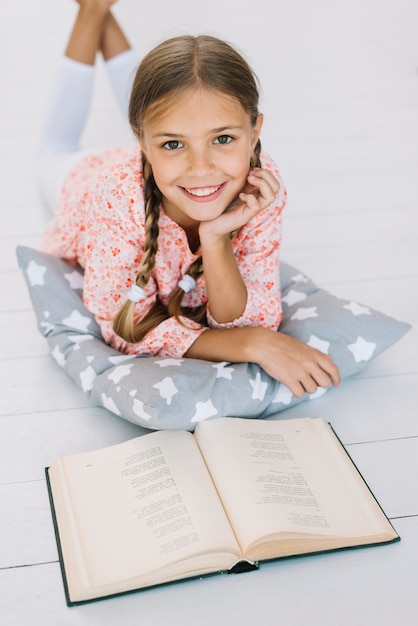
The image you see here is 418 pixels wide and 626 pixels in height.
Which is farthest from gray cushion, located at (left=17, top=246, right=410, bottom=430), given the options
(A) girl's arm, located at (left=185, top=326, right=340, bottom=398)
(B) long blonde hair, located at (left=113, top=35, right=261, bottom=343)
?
(B) long blonde hair, located at (left=113, top=35, right=261, bottom=343)

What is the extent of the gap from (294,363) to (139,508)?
37 centimetres

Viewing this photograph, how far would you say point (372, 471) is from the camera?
118cm

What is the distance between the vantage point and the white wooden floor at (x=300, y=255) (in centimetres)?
97

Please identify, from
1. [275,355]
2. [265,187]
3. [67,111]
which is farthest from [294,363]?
[67,111]

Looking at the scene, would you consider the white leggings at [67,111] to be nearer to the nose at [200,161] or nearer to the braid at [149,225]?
the braid at [149,225]

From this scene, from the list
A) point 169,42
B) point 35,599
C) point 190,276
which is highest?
point 169,42

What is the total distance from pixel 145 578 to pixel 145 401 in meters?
0.29

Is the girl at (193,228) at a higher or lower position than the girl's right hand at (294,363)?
higher

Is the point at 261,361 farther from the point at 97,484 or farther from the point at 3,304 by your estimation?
the point at 3,304

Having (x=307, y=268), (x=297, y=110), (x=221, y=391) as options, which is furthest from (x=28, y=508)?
(x=297, y=110)

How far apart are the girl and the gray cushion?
42mm

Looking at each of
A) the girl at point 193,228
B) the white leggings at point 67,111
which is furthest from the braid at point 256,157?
the white leggings at point 67,111

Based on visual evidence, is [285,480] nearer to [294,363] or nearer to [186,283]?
[294,363]

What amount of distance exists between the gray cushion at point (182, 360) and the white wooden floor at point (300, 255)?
5cm
